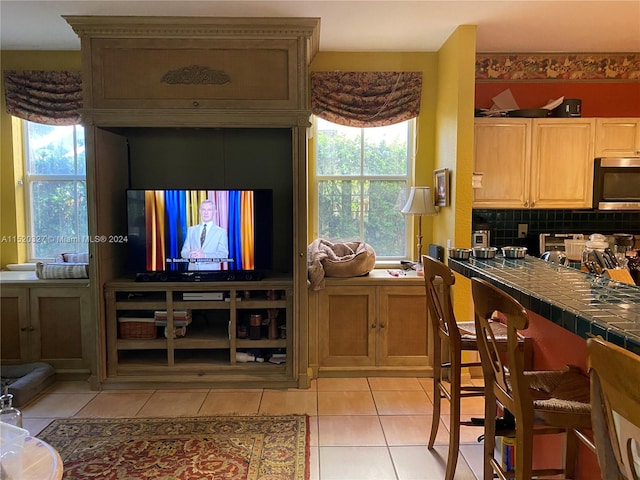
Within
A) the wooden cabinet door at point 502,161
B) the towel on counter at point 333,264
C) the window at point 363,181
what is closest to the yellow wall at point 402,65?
the window at point 363,181

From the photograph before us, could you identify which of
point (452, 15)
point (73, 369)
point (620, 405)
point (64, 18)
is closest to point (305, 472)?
point (620, 405)

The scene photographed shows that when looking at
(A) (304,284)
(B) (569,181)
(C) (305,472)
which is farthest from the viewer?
(B) (569,181)

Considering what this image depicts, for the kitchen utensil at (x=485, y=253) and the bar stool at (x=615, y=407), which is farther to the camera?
the kitchen utensil at (x=485, y=253)

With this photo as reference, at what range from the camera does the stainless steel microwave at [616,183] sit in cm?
364

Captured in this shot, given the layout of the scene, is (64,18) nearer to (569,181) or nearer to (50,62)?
(50,62)

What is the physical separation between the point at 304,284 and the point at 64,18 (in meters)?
2.44

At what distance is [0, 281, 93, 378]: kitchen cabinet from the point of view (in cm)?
349

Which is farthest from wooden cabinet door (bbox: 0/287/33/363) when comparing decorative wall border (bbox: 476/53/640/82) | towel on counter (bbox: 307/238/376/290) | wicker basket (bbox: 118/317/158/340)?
decorative wall border (bbox: 476/53/640/82)

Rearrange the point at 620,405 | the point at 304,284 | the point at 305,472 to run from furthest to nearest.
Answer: the point at 304,284 < the point at 305,472 < the point at 620,405

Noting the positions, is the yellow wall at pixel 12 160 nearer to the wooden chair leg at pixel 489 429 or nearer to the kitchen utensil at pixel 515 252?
the kitchen utensil at pixel 515 252

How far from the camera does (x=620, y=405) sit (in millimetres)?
817

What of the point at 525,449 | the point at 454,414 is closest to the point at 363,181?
the point at 454,414

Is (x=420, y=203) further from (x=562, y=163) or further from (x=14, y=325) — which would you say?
(x=14, y=325)

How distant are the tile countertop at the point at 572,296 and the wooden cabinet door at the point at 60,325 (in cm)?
284
